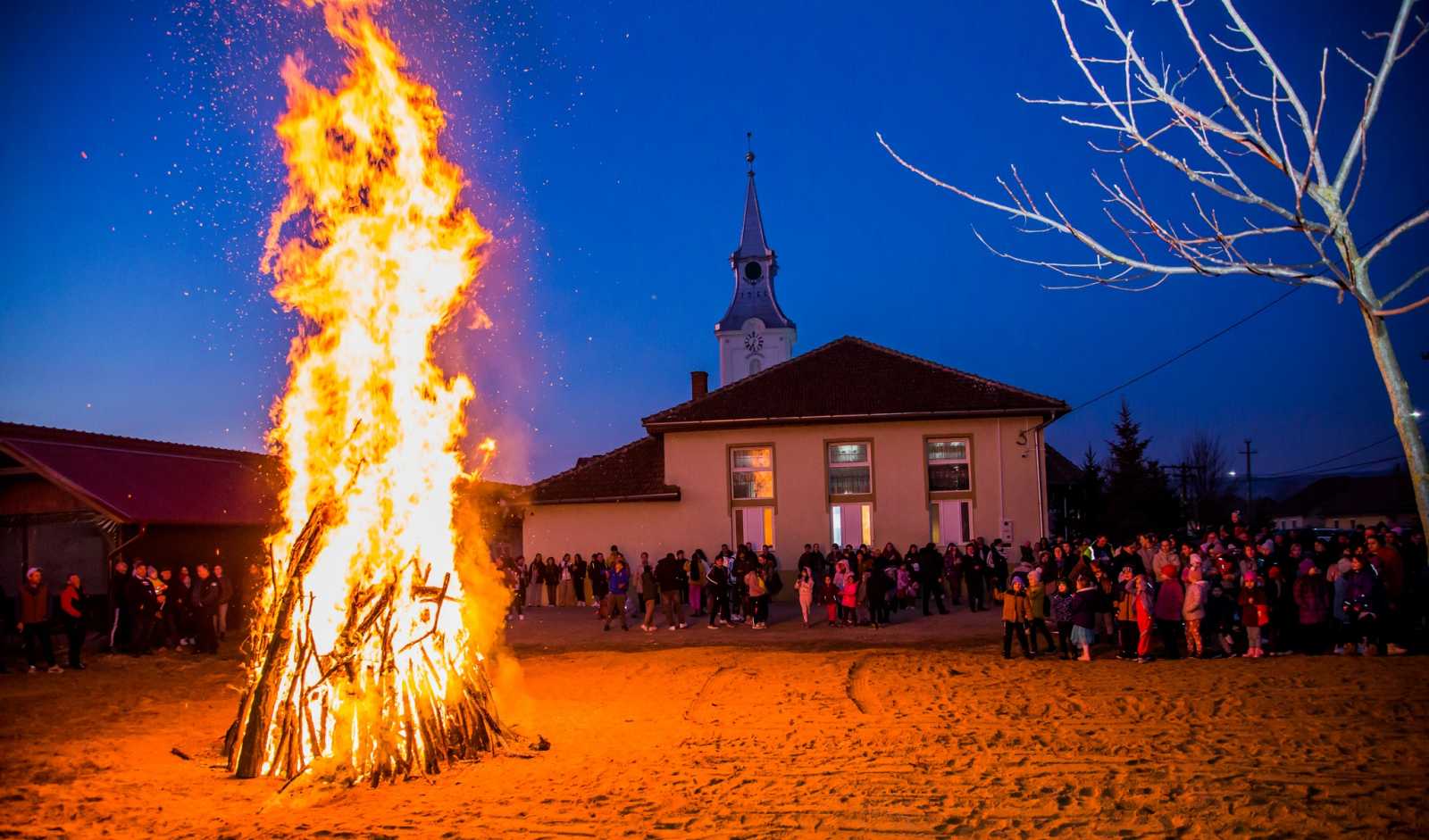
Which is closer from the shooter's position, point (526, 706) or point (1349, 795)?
point (1349, 795)

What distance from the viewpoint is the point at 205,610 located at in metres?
18.1

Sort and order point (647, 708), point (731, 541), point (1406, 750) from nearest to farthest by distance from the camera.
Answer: point (1406, 750)
point (647, 708)
point (731, 541)

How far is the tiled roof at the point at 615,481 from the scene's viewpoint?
28078 millimetres

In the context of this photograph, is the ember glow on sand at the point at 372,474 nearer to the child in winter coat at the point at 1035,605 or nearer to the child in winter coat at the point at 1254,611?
the child in winter coat at the point at 1035,605

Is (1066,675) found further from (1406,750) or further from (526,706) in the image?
(526,706)

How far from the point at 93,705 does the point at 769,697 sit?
8897 mm

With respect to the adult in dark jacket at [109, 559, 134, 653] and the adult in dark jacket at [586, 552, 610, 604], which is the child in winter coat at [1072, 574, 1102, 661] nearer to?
the adult in dark jacket at [586, 552, 610, 604]

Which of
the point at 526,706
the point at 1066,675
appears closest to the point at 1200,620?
the point at 1066,675

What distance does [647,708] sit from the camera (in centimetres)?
1190

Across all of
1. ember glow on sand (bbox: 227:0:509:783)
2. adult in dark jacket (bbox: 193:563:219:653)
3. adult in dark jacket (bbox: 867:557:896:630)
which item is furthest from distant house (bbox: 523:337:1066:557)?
ember glow on sand (bbox: 227:0:509:783)

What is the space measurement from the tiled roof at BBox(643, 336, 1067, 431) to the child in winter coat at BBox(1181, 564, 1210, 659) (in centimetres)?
1286

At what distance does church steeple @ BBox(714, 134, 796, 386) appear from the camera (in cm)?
6794

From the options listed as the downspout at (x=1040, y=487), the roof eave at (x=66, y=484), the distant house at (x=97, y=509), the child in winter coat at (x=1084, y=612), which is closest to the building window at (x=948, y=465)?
the downspout at (x=1040, y=487)

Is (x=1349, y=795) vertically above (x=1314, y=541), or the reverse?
(x=1314, y=541)
